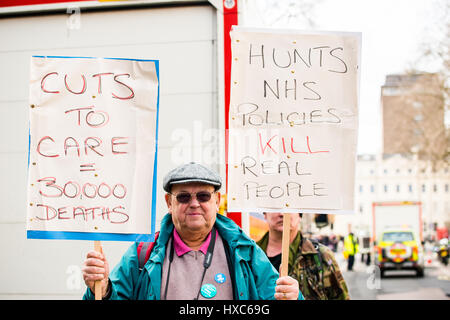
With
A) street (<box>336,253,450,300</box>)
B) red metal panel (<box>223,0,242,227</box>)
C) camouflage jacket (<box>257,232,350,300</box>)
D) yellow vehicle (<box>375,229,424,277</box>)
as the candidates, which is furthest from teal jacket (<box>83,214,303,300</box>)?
yellow vehicle (<box>375,229,424,277</box>)

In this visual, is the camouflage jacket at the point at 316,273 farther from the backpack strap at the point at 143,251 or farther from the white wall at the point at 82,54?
the backpack strap at the point at 143,251

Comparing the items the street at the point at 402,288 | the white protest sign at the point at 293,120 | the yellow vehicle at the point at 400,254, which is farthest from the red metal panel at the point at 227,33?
the yellow vehicle at the point at 400,254

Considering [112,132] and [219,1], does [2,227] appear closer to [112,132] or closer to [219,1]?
[112,132]

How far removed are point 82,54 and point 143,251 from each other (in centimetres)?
172

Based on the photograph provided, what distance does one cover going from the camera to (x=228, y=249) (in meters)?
3.19

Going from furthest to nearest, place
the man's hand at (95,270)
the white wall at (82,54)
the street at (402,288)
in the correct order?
the street at (402,288) → the white wall at (82,54) → the man's hand at (95,270)

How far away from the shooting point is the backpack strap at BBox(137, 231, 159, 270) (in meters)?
3.13

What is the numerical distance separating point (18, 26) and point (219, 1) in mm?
1447

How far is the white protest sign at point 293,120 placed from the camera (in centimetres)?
320

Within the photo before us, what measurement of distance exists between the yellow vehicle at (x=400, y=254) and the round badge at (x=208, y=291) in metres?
19.8

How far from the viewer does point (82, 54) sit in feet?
13.9

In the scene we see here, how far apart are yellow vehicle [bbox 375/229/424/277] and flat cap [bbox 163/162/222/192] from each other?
19716 mm

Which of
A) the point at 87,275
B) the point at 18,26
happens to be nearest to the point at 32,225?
the point at 87,275

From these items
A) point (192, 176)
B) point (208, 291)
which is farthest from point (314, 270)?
point (192, 176)
